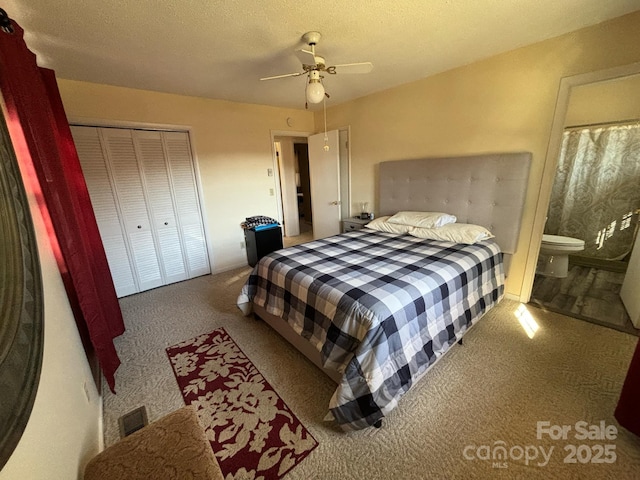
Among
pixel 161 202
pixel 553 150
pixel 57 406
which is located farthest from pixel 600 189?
pixel 161 202

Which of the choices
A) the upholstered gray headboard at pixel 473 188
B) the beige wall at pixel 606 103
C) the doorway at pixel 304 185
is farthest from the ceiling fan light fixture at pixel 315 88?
the beige wall at pixel 606 103

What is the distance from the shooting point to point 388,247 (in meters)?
2.44

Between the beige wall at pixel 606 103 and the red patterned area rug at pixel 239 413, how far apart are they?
4191 mm

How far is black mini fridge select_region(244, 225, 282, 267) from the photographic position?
3660 mm

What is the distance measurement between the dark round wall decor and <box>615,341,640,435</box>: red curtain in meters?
2.33

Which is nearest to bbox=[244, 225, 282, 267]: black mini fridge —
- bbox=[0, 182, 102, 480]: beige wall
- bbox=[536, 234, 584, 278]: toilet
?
bbox=[0, 182, 102, 480]: beige wall

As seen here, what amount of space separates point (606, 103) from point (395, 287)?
389 cm

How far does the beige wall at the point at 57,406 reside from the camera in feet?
2.31

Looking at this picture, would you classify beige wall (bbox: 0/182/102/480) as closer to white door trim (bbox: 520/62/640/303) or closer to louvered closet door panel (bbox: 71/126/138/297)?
louvered closet door panel (bbox: 71/126/138/297)

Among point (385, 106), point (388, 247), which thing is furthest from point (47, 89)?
point (385, 106)

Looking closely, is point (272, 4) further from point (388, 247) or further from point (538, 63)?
point (538, 63)

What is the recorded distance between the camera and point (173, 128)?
3133mm

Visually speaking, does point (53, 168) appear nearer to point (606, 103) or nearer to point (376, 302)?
point (376, 302)

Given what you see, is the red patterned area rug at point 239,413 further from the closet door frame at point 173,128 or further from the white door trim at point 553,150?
the white door trim at point 553,150
